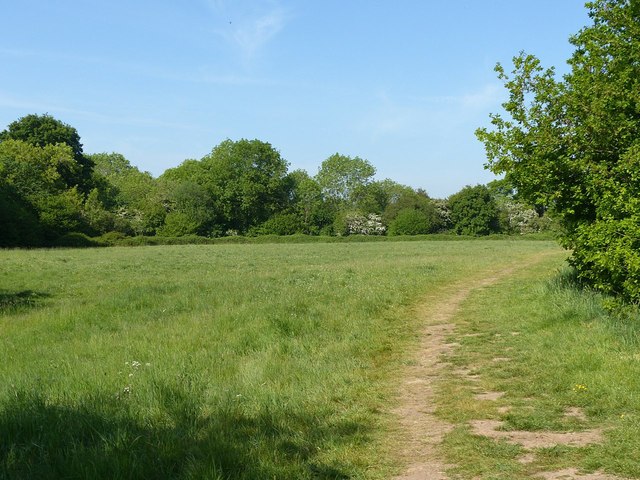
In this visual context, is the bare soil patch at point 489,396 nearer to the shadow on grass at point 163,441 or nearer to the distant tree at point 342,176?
the shadow on grass at point 163,441

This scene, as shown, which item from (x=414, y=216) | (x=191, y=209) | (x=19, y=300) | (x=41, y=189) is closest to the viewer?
(x=19, y=300)

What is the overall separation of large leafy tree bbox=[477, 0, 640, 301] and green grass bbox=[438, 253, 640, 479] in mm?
1186

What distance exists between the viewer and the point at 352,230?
331ft

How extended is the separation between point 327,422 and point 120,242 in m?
67.9

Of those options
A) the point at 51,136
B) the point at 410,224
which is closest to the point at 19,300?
the point at 51,136

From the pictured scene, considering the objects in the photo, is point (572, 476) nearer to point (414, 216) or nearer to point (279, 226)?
point (279, 226)

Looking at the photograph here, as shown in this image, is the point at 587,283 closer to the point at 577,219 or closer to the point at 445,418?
the point at 577,219

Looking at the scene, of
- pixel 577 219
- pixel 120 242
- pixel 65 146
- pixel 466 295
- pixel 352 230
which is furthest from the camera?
pixel 352 230

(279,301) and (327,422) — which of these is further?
(279,301)

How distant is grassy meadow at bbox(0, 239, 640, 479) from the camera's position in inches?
193

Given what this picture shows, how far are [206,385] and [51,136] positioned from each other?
281 ft

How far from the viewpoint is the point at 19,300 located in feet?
59.3

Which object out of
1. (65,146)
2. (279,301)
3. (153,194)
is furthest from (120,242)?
(279,301)

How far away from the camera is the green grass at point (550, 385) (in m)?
4.92
